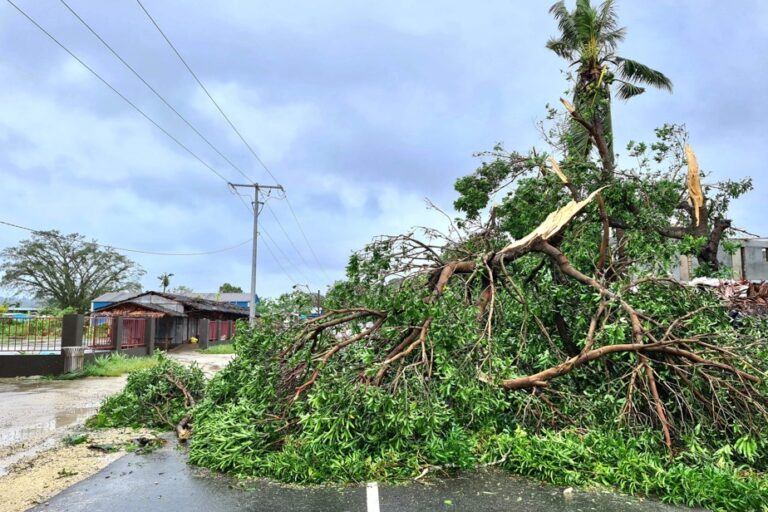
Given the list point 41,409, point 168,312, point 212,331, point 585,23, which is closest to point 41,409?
point 41,409

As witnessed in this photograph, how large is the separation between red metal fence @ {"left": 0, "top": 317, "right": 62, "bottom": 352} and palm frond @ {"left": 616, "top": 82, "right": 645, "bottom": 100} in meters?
16.3

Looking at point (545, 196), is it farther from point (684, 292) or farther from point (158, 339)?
point (158, 339)

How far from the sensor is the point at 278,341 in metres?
6.68

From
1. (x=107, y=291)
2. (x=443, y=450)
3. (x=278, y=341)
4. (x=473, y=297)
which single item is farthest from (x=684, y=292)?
(x=107, y=291)

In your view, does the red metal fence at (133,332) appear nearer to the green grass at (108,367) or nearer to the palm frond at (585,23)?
the green grass at (108,367)

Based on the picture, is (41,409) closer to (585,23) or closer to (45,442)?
(45,442)

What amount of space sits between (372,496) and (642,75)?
14496 millimetres

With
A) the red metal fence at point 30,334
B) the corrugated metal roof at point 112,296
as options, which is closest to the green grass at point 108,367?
the red metal fence at point 30,334

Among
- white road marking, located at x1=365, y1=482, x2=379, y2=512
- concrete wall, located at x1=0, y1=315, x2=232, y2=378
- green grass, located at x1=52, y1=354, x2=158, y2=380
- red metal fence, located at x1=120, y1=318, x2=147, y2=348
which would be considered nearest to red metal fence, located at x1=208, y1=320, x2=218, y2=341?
red metal fence, located at x1=120, y1=318, x2=147, y2=348

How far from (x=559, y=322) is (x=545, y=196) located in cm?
383

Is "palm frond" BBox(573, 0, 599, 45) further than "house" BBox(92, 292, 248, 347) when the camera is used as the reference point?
No

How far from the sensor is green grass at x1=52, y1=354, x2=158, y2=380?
49.6 feet

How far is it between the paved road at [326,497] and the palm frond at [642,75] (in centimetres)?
1344

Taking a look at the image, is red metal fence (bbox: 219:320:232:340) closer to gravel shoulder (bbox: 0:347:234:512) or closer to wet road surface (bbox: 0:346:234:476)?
wet road surface (bbox: 0:346:234:476)
